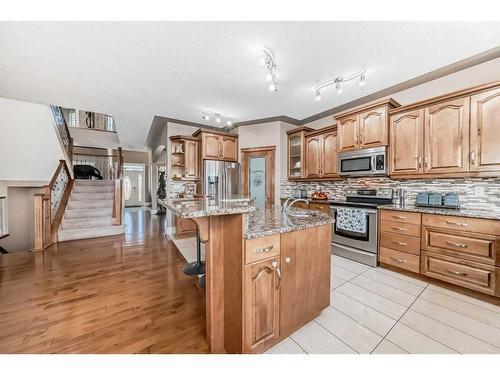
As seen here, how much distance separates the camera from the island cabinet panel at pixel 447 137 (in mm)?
2211

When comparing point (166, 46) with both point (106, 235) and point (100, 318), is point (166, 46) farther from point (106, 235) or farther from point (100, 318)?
point (106, 235)

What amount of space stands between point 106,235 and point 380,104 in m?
5.94

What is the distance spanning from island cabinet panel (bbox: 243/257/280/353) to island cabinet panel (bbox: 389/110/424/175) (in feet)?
8.28

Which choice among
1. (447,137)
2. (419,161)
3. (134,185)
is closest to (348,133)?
(419,161)

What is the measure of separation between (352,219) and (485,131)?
5.64 feet

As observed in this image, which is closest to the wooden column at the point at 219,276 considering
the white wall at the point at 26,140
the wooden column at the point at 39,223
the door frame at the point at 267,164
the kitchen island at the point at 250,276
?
the kitchen island at the point at 250,276

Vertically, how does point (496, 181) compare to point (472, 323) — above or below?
above

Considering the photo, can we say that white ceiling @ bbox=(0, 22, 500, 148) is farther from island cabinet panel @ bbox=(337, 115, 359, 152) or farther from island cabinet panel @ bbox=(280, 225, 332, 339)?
island cabinet panel @ bbox=(280, 225, 332, 339)

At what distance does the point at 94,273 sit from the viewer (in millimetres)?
2559

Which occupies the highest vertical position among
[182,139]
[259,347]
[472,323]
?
[182,139]

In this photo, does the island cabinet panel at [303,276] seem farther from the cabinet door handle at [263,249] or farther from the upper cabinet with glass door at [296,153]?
the upper cabinet with glass door at [296,153]
